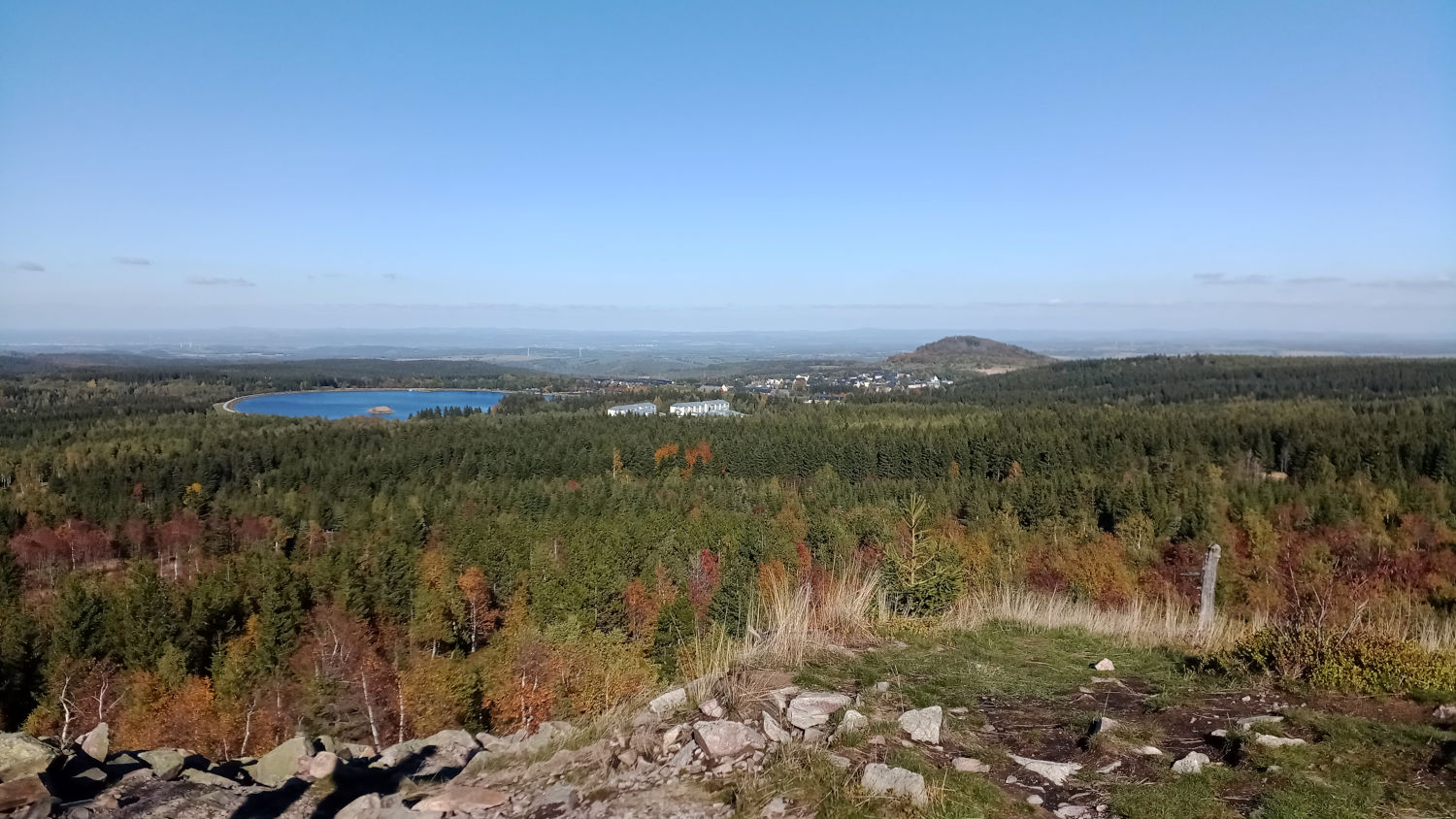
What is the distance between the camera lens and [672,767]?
5.11 metres

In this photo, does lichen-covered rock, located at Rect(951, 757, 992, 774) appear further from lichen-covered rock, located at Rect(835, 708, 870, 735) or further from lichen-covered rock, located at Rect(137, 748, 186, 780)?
lichen-covered rock, located at Rect(137, 748, 186, 780)

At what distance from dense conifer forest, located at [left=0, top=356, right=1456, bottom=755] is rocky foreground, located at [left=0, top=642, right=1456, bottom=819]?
1804mm

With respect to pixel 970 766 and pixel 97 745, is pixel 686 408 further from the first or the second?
pixel 970 766

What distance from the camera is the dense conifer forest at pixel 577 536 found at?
78.9 feet

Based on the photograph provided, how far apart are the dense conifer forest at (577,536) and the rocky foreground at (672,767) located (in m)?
1.80

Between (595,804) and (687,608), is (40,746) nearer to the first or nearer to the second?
(595,804)

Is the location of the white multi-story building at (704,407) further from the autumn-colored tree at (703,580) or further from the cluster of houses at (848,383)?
the autumn-colored tree at (703,580)

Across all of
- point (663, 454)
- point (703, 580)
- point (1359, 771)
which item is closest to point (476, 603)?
point (703, 580)

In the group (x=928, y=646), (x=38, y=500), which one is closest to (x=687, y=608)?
(x=928, y=646)

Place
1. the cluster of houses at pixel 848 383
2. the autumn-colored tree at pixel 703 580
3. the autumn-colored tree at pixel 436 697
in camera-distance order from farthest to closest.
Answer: the cluster of houses at pixel 848 383 < the autumn-colored tree at pixel 703 580 < the autumn-colored tree at pixel 436 697

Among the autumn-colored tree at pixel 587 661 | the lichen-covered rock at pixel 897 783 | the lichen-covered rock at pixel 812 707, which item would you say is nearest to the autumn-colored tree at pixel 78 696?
the autumn-colored tree at pixel 587 661

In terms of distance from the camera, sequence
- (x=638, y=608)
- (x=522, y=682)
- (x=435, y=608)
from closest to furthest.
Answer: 1. (x=522, y=682)
2. (x=435, y=608)
3. (x=638, y=608)

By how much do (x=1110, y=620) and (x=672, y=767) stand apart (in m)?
6.89

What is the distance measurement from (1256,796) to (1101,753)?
3.14 feet
